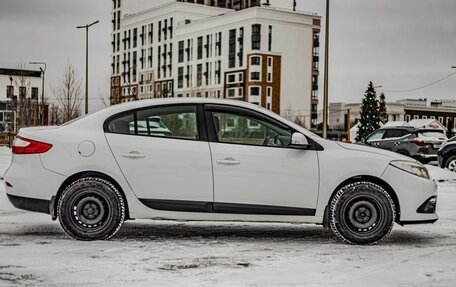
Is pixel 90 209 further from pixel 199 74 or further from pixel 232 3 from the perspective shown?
pixel 232 3

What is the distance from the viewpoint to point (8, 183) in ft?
25.5

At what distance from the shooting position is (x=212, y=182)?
7547 mm

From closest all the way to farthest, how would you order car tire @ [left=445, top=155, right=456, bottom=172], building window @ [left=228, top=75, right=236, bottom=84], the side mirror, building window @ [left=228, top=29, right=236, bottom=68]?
the side mirror → car tire @ [left=445, top=155, right=456, bottom=172] → building window @ [left=228, top=75, right=236, bottom=84] → building window @ [left=228, top=29, right=236, bottom=68]

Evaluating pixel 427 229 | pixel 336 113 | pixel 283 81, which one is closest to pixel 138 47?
pixel 283 81

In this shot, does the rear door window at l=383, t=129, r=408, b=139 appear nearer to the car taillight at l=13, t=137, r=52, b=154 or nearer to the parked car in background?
the parked car in background

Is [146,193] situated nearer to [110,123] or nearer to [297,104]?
[110,123]

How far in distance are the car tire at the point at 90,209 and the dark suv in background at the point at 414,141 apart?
1919cm

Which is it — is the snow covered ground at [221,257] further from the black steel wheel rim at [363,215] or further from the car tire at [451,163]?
the car tire at [451,163]

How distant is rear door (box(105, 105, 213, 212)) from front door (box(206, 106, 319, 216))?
14 centimetres

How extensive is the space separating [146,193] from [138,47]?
11833 cm

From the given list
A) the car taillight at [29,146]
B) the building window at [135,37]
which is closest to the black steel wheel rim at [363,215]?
the car taillight at [29,146]

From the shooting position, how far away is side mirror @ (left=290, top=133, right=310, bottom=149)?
748 centimetres

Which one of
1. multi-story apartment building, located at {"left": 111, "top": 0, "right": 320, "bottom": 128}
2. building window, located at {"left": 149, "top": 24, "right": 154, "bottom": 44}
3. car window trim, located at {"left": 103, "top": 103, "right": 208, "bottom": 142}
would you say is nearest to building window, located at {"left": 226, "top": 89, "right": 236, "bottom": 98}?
multi-story apartment building, located at {"left": 111, "top": 0, "right": 320, "bottom": 128}

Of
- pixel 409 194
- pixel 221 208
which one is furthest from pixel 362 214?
pixel 221 208
